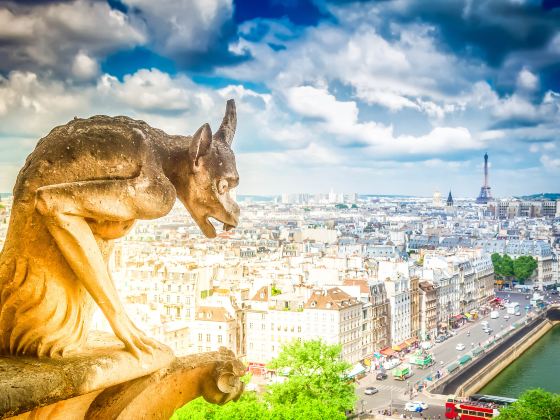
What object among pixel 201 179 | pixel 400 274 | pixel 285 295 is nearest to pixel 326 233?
pixel 400 274

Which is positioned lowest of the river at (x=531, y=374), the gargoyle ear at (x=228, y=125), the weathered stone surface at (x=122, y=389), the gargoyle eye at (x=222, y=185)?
the river at (x=531, y=374)

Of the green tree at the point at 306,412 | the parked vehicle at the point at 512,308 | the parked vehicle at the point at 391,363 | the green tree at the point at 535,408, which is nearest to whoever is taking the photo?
the green tree at the point at 306,412

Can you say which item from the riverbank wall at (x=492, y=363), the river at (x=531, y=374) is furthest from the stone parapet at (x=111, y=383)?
the river at (x=531, y=374)

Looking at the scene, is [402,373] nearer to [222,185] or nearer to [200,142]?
[222,185]

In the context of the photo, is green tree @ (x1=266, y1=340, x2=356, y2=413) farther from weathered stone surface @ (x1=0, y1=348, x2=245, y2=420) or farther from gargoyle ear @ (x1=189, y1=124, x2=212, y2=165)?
gargoyle ear @ (x1=189, y1=124, x2=212, y2=165)

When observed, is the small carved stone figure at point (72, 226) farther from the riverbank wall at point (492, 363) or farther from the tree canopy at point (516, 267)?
the tree canopy at point (516, 267)

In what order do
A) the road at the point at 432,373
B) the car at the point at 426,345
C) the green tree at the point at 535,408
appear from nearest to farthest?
the green tree at the point at 535,408 → the road at the point at 432,373 → the car at the point at 426,345

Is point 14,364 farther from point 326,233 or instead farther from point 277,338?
point 326,233
